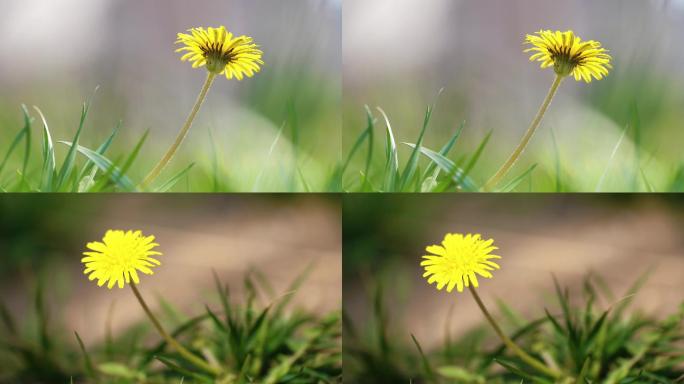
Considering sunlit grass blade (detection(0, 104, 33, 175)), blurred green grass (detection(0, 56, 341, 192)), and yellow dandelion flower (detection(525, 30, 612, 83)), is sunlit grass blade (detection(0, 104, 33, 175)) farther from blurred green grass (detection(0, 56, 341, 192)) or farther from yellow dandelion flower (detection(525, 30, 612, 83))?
yellow dandelion flower (detection(525, 30, 612, 83))

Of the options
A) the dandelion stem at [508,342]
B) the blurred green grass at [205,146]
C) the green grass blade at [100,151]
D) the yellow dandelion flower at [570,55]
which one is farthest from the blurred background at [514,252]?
the green grass blade at [100,151]

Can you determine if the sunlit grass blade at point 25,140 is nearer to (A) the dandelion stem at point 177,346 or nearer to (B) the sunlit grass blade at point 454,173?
(A) the dandelion stem at point 177,346

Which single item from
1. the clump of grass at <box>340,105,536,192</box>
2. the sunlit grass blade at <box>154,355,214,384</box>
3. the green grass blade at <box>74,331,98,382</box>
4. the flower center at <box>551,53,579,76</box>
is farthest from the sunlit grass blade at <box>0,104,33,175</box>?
the flower center at <box>551,53,579,76</box>

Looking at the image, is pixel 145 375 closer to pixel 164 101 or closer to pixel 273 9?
pixel 164 101


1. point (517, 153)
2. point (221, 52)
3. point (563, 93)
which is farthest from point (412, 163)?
point (221, 52)

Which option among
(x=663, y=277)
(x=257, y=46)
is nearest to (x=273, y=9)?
(x=257, y=46)

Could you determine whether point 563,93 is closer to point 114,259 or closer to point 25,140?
point 114,259
